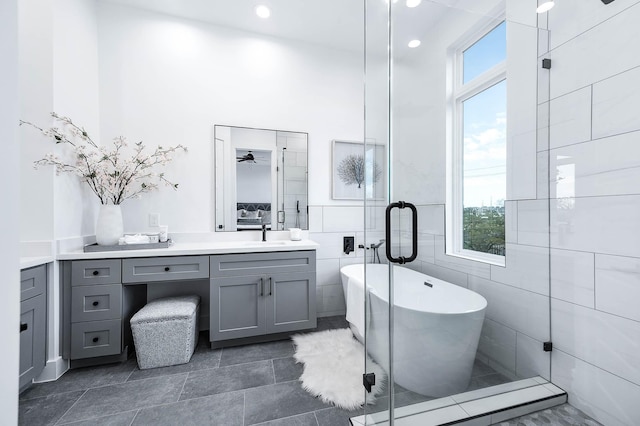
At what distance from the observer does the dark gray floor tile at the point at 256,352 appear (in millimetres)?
2002

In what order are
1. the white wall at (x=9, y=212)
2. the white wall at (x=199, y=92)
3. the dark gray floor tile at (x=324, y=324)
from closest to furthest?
the white wall at (x=9, y=212) < the white wall at (x=199, y=92) < the dark gray floor tile at (x=324, y=324)

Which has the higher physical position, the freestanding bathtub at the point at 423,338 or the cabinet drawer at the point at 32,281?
the cabinet drawer at the point at 32,281

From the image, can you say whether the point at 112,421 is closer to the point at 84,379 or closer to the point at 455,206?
the point at 84,379

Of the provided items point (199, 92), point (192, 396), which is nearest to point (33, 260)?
point (192, 396)

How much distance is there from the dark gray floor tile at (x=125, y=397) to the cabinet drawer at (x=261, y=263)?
758 mm

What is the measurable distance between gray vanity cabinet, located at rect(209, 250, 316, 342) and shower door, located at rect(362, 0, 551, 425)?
0.92 metres

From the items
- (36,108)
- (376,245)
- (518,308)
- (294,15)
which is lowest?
(518,308)

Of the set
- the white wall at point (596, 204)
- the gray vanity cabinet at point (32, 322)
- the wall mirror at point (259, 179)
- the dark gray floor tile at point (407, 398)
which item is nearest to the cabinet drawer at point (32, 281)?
the gray vanity cabinet at point (32, 322)

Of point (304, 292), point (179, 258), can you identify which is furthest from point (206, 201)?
point (304, 292)

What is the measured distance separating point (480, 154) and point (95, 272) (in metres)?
2.71

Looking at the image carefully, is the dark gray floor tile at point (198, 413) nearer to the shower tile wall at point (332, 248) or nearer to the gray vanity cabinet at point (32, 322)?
the gray vanity cabinet at point (32, 322)

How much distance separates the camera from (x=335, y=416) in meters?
1.43

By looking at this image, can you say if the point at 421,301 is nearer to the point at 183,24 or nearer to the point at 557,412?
the point at 557,412

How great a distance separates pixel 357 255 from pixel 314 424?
5.88 ft
